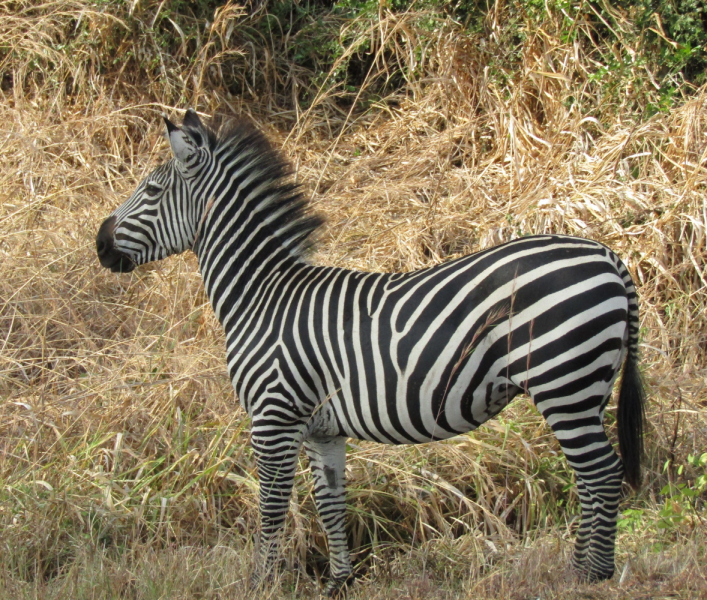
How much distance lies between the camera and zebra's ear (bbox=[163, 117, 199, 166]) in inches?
154

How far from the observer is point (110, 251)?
421 cm

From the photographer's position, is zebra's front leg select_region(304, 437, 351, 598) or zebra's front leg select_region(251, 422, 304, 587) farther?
zebra's front leg select_region(304, 437, 351, 598)

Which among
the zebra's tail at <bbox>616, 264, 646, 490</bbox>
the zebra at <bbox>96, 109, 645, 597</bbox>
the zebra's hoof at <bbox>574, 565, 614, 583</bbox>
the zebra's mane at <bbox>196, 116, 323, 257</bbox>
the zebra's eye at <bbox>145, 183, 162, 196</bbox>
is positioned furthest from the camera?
the zebra's eye at <bbox>145, 183, 162, 196</bbox>

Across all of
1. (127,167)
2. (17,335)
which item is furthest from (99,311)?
(127,167)

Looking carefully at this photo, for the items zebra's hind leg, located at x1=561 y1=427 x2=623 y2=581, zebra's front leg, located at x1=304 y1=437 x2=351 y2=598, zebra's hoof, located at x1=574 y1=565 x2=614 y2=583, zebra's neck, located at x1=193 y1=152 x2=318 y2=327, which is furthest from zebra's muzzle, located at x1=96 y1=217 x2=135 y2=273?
zebra's hoof, located at x1=574 y1=565 x2=614 y2=583

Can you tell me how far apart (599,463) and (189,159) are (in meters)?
2.51

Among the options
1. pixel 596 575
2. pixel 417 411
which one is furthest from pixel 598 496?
pixel 417 411

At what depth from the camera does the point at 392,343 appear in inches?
136

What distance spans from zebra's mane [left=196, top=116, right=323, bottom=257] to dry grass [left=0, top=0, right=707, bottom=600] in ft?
4.71

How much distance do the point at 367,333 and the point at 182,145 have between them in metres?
1.41

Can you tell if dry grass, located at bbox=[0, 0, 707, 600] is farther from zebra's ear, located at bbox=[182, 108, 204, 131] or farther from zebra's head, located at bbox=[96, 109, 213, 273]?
zebra's ear, located at bbox=[182, 108, 204, 131]

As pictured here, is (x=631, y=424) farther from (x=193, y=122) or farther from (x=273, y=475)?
(x=193, y=122)

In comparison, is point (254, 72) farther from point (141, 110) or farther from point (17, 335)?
point (17, 335)

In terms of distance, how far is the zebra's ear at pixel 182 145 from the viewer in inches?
154
